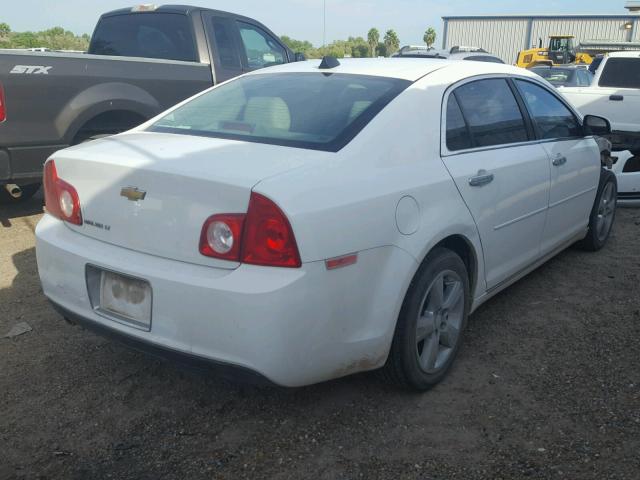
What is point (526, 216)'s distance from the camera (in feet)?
11.9

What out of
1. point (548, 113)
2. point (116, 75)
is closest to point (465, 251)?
point (548, 113)

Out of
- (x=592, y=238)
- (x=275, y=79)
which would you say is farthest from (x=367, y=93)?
(x=592, y=238)

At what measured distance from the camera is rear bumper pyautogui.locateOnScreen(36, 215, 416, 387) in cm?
222

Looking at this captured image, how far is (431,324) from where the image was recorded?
2.92 m

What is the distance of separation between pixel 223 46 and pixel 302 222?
16.1ft

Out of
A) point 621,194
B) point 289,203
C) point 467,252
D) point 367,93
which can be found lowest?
point 621,194

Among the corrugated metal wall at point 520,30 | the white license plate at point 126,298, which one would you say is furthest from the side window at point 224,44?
the corrugated metal wall at point 520,30

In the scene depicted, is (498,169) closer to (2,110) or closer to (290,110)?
(290,110)

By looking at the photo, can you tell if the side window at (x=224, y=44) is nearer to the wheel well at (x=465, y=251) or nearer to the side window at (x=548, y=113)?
the side window at (x=548, y=113)

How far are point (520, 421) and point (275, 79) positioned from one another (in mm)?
2182

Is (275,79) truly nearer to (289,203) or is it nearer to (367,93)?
(367,93)

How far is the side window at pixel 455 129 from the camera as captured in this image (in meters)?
3.08

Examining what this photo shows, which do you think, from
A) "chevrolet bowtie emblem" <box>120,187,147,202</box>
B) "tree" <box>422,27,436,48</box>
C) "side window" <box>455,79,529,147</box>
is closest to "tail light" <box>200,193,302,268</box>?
"chevrolet bowtie emblem" <box>120,187,147,202</box>

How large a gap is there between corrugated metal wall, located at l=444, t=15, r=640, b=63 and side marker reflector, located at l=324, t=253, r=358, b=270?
179 ft
